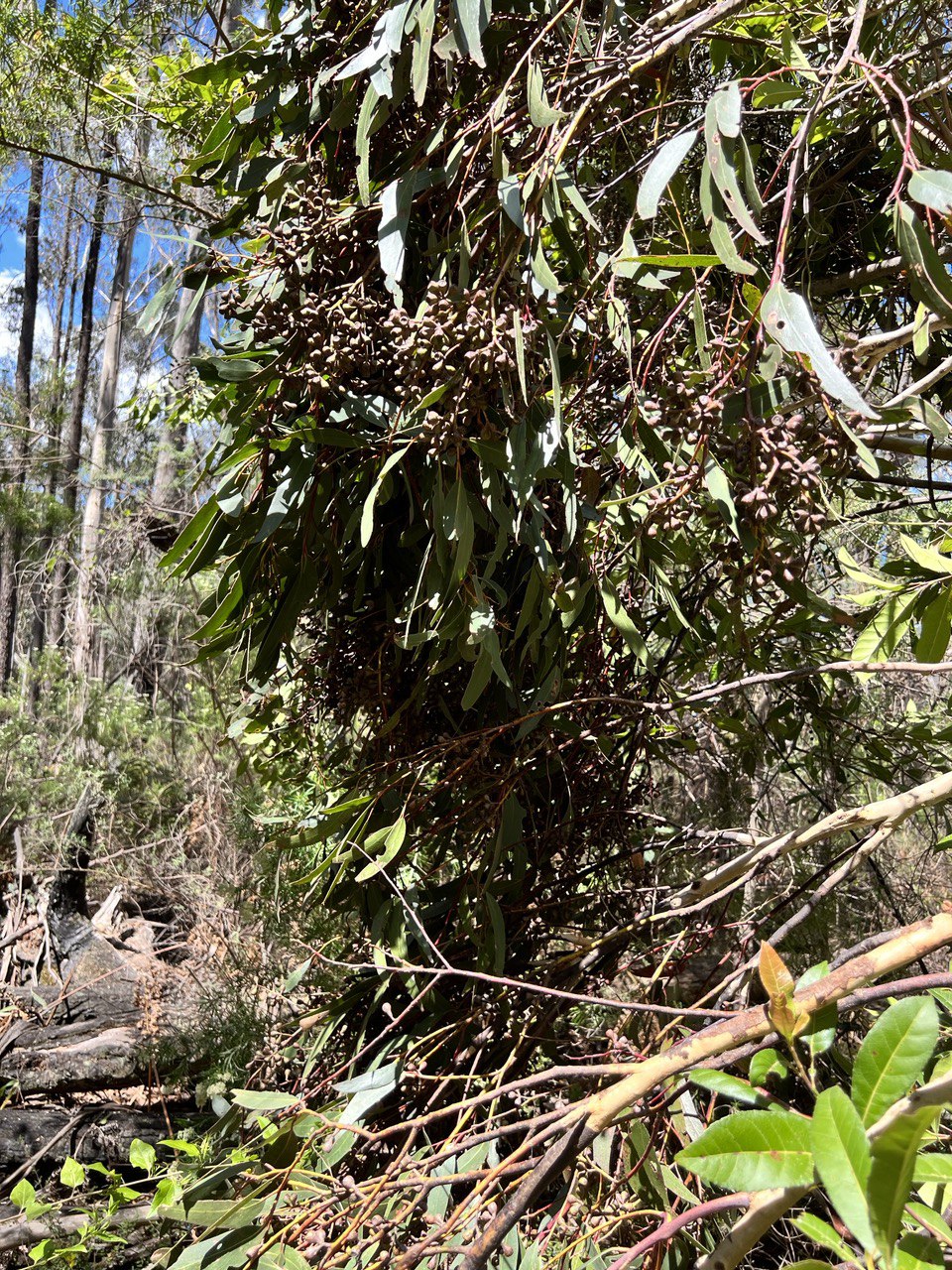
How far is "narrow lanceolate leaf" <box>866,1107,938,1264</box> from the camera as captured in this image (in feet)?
1.18

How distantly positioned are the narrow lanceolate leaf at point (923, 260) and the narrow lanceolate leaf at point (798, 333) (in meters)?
0.11

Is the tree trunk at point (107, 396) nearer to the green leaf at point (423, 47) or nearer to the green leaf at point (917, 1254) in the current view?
the green leaf at point (423, 47)

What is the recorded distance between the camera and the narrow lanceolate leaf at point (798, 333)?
2.03ft

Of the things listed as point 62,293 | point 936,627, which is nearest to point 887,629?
→ point 936,627

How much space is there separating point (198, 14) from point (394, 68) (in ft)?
9.21

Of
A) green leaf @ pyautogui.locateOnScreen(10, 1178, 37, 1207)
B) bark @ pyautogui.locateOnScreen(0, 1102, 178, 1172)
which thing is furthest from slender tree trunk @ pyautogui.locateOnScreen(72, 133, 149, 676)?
green leaf @ pyautogui.locateOnScreen(10, 1178, 37, 1207)

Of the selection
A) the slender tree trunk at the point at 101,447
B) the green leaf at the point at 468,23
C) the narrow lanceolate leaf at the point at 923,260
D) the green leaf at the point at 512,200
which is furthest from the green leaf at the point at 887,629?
the slender tree trunk at the point at 101,447

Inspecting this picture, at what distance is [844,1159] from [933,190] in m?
0.63

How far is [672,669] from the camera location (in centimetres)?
131

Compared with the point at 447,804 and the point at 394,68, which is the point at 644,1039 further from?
the point at 394,68

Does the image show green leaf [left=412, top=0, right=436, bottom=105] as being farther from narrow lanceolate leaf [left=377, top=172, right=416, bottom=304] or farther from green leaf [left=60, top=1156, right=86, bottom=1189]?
green leaf [left=60, top=1156, right=86, bottom=1189]

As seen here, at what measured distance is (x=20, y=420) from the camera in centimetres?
959

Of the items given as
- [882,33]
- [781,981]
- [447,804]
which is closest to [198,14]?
[882,33]

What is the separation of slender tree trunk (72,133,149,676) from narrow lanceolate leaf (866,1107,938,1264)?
13.2 ft
